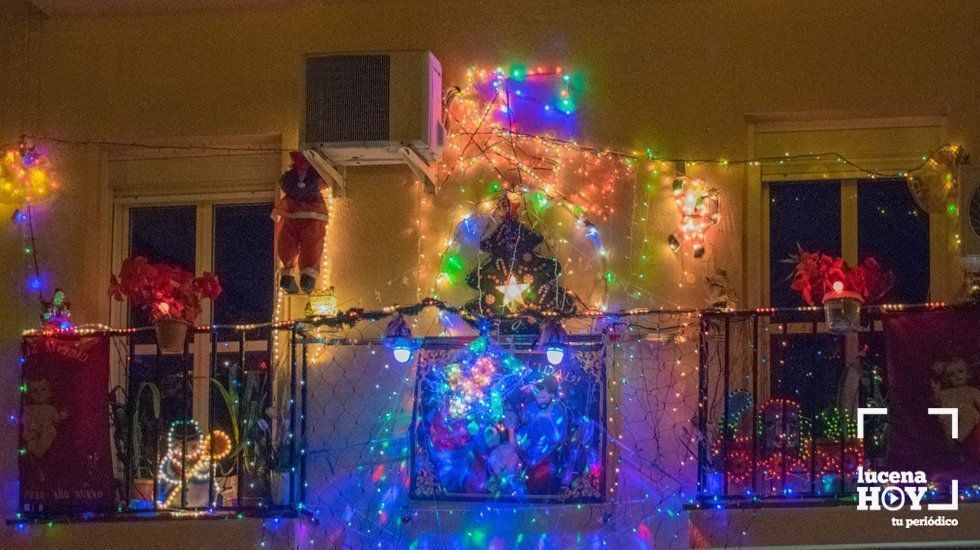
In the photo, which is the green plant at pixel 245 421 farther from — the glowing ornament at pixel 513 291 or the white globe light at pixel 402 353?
the glowing ornament at pixel 513 291

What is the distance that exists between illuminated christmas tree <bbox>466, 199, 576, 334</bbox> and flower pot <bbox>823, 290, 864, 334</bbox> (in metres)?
1.54

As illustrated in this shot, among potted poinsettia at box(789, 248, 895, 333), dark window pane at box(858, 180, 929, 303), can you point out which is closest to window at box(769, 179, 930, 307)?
dark window pane at box(858, 180, 929, 303)

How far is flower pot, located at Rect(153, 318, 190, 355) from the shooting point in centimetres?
764

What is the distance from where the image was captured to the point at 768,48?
315 inches

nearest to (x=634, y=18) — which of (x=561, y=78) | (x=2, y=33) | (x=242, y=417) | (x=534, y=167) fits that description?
(x=561, y=78)

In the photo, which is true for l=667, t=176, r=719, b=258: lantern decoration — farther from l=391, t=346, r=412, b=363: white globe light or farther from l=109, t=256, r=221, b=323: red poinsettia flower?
l=109, t=256, r=221, b=323: red poinsettia flower

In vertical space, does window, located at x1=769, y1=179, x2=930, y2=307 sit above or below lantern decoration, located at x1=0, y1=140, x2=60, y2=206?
below

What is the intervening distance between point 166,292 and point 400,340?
1.42 meters

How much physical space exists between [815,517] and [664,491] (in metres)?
0.89

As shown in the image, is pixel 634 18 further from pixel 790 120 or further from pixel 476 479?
pixel 476 479

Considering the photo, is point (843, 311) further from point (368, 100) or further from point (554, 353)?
point (368, 100)

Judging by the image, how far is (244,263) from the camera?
854 centimetres

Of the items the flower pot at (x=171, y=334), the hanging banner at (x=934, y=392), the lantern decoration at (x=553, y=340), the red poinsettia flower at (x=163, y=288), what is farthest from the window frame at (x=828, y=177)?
the flower pot at (x=171, y=334)

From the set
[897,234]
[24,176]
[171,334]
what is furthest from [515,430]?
[24,176]
